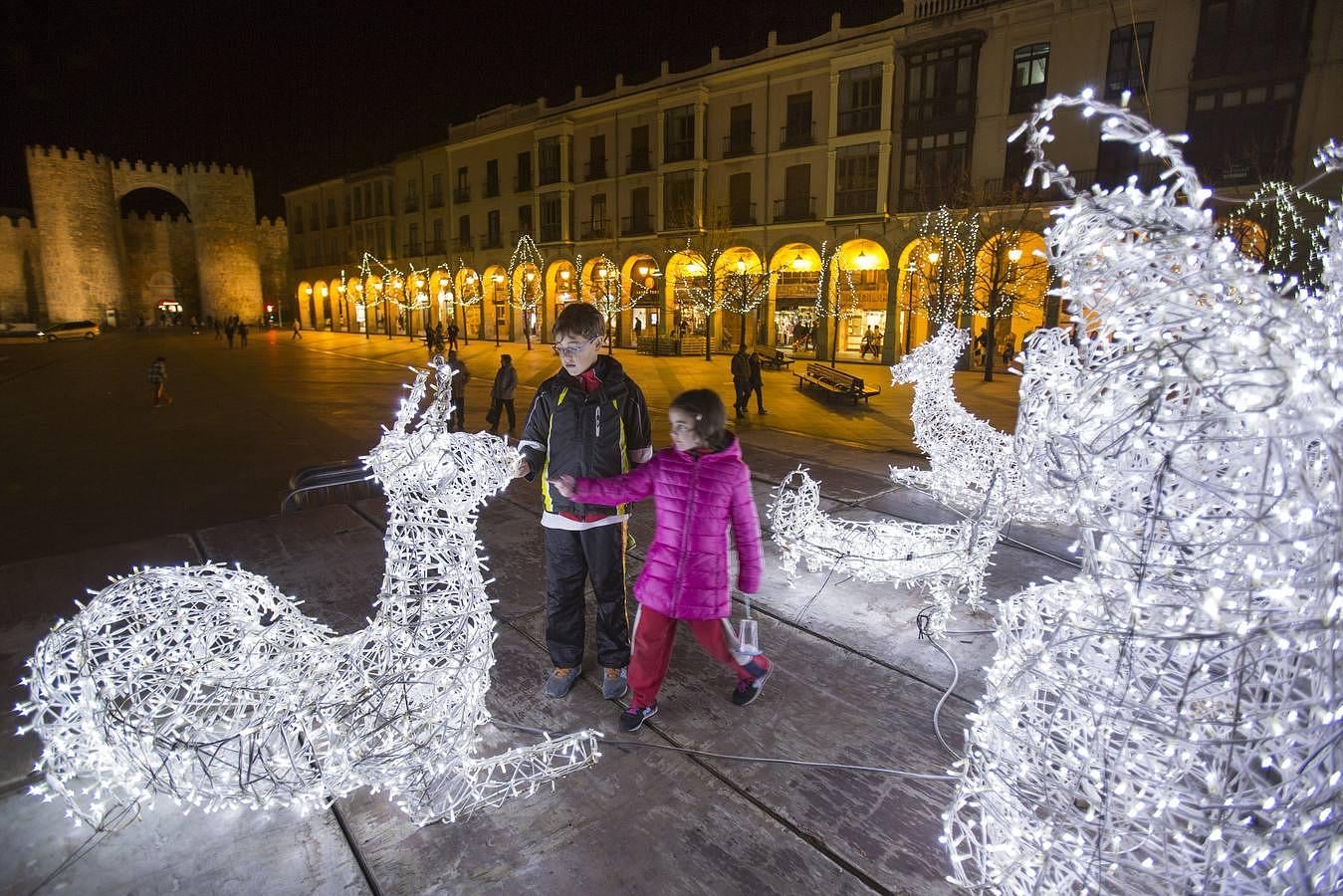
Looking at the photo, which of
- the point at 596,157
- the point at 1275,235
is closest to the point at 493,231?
the point at 596,157

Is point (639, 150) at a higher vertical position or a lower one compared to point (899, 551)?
higher

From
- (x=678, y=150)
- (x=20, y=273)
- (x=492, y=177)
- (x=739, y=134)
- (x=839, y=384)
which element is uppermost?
(x=492, y=177)

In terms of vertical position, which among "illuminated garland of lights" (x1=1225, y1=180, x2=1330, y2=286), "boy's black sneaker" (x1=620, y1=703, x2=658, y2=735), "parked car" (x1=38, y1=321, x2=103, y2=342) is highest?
"illuminated garland of lights" (x1=1225, y1=180, x2=1330, y2=286)

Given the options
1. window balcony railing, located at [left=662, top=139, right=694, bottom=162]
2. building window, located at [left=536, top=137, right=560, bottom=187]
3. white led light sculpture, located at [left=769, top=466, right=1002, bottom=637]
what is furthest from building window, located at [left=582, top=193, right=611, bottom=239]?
white led light sculpture, located at [left=769, top=466, right=1002, bottom=637]

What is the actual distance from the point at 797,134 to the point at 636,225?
7.95 m

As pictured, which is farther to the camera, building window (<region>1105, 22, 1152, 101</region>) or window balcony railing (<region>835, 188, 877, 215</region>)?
window balcony railing (<region>835, 188, 877, 215</region>)

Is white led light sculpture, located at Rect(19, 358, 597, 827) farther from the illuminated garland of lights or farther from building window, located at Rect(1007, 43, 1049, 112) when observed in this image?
building window, located at Rect(1007, 43, 1049, 112)

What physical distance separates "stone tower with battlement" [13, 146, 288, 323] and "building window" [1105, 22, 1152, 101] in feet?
161

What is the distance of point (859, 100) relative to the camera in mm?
23812

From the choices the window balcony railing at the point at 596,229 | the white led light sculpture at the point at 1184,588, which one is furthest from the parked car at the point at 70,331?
the white led light sculpture at the point at 1184,588

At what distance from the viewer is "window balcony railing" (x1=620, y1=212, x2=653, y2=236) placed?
29.6 m

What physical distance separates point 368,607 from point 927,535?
340 cm

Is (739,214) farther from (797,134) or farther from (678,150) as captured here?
(678,150)

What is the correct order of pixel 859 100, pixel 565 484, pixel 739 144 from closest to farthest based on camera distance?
1. pixel 565 484
2. pixel 859 100
3. pixel 739 144
